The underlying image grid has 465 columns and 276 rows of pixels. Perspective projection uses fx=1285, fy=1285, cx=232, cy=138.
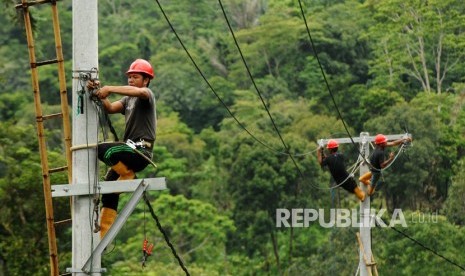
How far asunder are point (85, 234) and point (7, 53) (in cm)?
6323

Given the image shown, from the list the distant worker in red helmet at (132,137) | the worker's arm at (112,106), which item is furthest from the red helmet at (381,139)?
the worker's arm at (112,106)

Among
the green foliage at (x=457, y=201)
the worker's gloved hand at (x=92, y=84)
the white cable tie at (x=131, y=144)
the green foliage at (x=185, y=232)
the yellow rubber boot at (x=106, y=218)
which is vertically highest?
the worker's gloved hand at (x=92, y=84)

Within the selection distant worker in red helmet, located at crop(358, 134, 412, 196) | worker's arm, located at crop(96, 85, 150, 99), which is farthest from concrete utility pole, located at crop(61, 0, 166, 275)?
distant worker in red helmet, located at crop(358, 134, 412, 196)

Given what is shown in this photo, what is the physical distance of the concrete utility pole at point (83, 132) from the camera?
8.07m

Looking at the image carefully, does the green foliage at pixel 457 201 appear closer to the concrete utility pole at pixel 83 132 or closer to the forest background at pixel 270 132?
the forest background at pixel 270 132

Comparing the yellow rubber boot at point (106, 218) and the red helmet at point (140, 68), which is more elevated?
the red helmet at point (140, 68)

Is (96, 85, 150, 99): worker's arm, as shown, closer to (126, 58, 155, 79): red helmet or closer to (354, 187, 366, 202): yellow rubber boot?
(126, 58, 155, 79): red helmet

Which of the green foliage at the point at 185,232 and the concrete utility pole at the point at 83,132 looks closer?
the concrete utility pole at the point at 83,132

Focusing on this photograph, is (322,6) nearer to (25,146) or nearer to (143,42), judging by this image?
(143,42)

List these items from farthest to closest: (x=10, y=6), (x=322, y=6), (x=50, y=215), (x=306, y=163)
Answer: (x=322, y=6)
(x=306, y=163)
(x=10, y=6)
(x=50, y=215)

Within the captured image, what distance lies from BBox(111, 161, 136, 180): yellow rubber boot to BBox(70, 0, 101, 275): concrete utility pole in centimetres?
31

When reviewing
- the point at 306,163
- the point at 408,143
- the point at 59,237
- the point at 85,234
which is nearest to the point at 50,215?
the point at 85,234

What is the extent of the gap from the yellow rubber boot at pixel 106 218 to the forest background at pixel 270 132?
20.8 meters

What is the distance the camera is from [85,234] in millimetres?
8078
